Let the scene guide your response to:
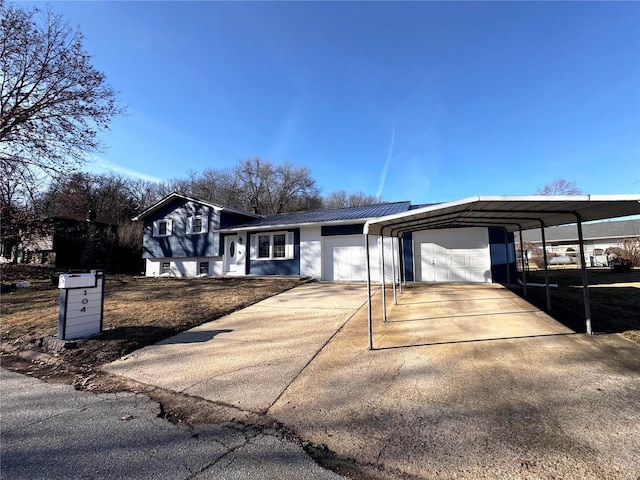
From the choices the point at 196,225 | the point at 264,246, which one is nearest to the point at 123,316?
the point at 264,246

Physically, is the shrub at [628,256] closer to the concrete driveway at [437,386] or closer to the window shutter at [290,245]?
the concrete driveway at [437,386]

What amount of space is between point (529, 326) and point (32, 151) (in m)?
20.1

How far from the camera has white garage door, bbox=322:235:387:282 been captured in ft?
45.8

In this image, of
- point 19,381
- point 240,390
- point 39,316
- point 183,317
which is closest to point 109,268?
point 39,316

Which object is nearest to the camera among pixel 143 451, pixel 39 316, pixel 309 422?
pixel 143 451

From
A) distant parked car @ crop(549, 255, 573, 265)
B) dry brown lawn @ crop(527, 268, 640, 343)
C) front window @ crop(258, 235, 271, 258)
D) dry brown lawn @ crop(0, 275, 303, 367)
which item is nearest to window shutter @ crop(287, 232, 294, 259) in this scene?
front window @ crop(258, 235, 271, 258)

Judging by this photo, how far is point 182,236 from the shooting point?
19938 mm

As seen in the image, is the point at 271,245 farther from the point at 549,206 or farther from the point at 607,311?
the point at 607,311

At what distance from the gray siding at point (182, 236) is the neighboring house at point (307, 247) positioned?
0.20 feet

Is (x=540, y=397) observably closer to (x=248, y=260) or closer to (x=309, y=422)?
(x=309, y=422)

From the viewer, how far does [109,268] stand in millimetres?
25062

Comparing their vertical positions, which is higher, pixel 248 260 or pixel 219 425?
pixel 248 260

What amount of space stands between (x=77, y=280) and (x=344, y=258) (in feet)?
34.2

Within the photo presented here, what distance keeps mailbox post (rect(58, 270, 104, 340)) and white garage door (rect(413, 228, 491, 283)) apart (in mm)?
10993
